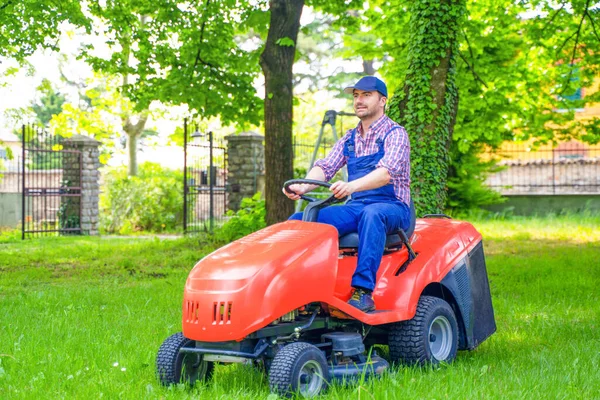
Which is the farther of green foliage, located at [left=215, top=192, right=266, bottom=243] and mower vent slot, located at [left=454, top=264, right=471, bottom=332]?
green foliage, located at [left=215, top=192, right=266, bottom=243]

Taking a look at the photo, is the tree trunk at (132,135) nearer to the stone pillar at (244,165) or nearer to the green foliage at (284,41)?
the stone pillar at (244,165)

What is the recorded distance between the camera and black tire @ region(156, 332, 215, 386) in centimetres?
446

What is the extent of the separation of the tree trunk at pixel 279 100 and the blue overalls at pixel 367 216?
23.6 feet

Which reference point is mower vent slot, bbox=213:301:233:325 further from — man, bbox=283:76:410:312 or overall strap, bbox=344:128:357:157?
overall strap, bbox=344:128:357:157

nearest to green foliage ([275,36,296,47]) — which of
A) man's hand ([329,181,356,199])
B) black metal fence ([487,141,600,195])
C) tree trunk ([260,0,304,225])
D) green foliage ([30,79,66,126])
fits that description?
tree trunk ([260,0,304,225])

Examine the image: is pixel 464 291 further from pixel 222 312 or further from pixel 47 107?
pixel 47 107

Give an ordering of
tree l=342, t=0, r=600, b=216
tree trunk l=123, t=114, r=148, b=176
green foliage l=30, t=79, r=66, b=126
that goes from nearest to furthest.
→ tree l=342, t=0, r=600, b=216
tree trunk l=123, t=114, r=148, b=176
green foliage l=30, t=79, r=66, b=126

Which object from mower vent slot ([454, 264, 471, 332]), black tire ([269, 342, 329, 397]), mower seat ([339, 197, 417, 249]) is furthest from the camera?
mower vent slot ([454, 264, 471, 332])

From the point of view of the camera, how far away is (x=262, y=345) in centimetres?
421

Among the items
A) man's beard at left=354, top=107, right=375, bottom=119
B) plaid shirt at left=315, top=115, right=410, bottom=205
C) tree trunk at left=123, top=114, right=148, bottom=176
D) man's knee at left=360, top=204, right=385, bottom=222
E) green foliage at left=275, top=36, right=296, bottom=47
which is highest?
green foliage at left=275, top=36, right=296, bottom=47

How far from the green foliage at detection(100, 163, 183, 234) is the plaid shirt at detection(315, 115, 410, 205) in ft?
56.4

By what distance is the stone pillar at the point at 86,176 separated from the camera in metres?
19.5

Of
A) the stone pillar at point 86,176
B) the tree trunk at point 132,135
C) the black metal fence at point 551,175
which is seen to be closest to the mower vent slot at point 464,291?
the stone pillar at point 86,176

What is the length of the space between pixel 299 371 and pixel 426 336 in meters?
1.09
